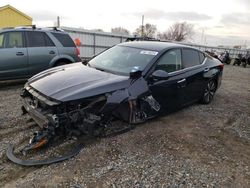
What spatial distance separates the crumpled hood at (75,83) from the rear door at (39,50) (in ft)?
9.54

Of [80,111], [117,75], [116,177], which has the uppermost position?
[117,75]

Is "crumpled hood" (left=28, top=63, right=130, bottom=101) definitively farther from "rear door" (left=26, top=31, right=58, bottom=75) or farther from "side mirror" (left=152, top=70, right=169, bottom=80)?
"rear door" (left=26, top=31, right=58, bottom=75)

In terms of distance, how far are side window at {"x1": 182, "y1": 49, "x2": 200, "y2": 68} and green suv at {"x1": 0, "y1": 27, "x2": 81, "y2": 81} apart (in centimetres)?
375

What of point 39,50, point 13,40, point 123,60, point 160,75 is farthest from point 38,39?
point 160,75

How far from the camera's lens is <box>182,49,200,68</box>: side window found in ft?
18.6

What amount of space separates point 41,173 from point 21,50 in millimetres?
4936

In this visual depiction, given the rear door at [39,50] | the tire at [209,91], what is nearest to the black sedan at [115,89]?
the tire at [209,91]

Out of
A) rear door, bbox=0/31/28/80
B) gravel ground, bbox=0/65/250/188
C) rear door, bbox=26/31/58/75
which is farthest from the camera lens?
rear door, bbox=26/31/58/75

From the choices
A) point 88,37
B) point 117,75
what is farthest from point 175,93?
point 88,37

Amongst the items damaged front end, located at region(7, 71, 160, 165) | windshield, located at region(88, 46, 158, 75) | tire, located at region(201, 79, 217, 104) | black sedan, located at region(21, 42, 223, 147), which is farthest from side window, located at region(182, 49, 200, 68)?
damaged front end, located at region(7, 71, 160, 165)

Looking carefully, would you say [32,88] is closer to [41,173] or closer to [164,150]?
[41,173]

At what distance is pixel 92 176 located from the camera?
10.4 ft

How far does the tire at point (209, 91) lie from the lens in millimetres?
6505

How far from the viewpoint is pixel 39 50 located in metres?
7.51
